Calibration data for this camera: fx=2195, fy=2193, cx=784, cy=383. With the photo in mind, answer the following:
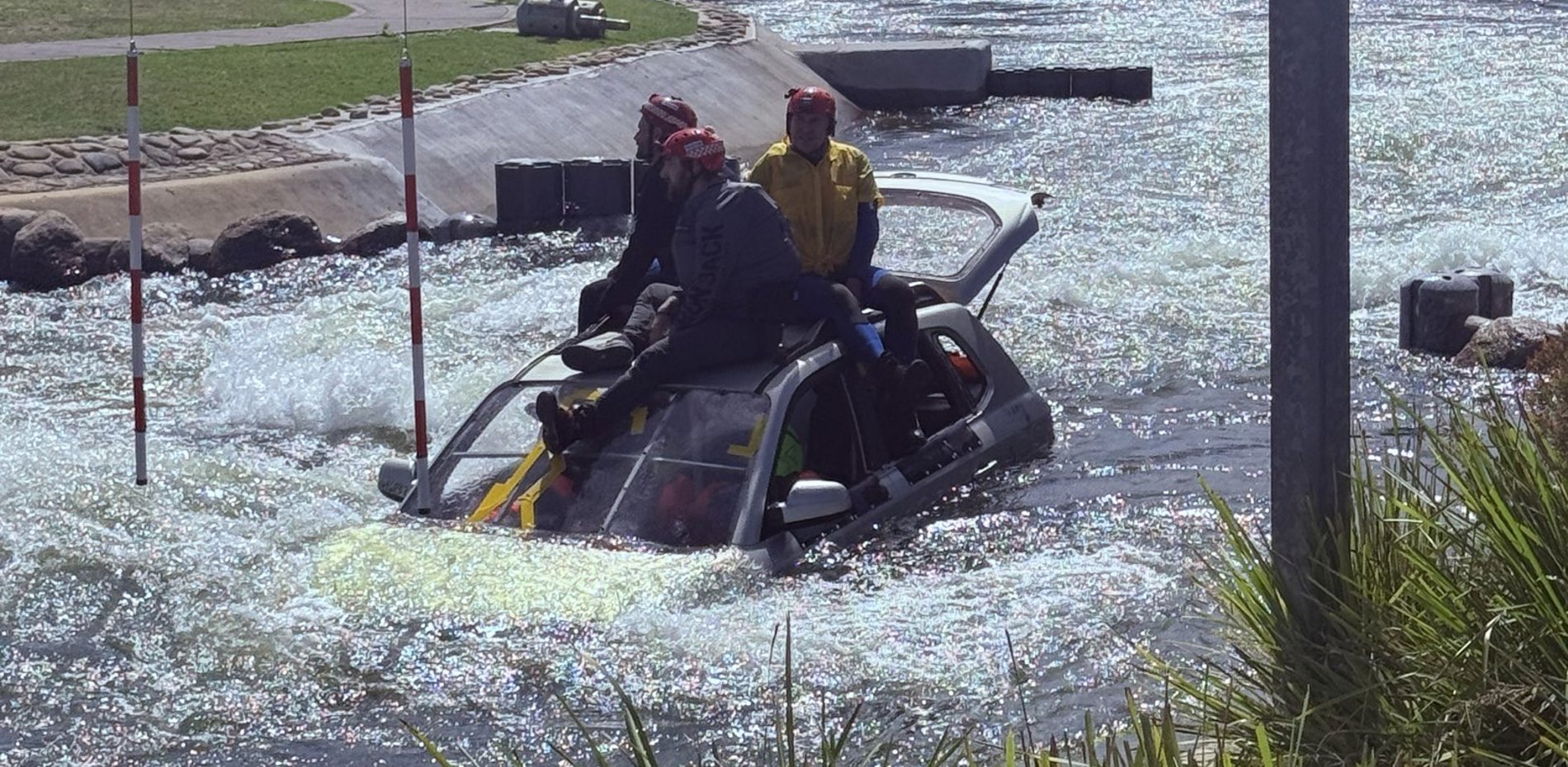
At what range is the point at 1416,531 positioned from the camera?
5141 millimetres

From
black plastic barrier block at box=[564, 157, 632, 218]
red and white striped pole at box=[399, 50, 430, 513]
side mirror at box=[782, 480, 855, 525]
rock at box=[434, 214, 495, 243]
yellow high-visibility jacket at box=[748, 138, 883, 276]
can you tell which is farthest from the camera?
black plastic barrier block at box=[564, 157, 632, 218]

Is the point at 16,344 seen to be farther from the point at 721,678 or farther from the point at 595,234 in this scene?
the point at 721,678

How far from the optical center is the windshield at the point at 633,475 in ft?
28.1

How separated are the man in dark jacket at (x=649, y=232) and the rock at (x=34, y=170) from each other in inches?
458

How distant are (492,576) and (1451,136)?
20.3 m

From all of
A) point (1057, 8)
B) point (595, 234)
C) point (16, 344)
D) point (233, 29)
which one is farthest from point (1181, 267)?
point (1057, 8)

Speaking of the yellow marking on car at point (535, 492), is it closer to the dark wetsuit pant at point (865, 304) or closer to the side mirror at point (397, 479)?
the side mirror at point (397, 479)

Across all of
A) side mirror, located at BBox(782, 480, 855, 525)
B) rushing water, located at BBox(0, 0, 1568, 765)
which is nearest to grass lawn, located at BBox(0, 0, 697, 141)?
rushing water, located at BBox(0, 0, 1568, 765)

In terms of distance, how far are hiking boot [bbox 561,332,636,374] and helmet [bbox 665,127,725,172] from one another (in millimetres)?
856

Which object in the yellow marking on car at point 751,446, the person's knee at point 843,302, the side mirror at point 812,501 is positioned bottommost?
the side mirror at point 812,501

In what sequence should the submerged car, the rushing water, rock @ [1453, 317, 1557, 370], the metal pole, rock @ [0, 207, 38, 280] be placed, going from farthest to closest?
1. rock @ [0, 207, 38, 280]
2. rock @ [1453, 317, 1557, 370]
3. the submerged car
4. the rushing water
5. the metal pole

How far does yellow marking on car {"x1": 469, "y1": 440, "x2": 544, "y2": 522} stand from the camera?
29.1 ft

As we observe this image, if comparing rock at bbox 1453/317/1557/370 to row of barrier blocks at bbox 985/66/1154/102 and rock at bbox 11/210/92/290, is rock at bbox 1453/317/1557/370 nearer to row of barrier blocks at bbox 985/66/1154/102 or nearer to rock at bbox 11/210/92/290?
rock at bbox 11/210/92/290

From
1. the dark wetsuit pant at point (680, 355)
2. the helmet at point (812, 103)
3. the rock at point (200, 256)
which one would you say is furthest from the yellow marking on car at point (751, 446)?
the rock at point (200, 256)
